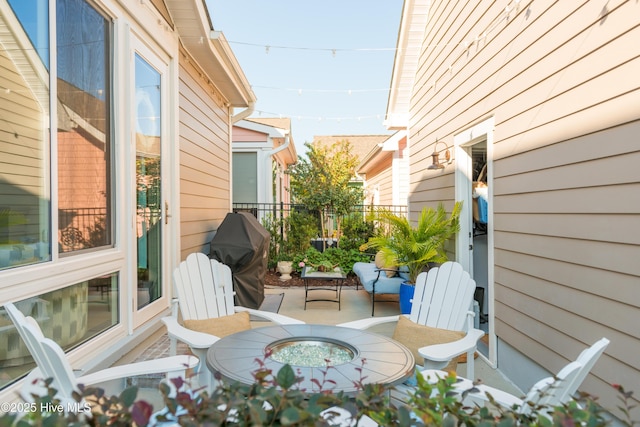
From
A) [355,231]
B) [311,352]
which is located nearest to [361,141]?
[355,231]

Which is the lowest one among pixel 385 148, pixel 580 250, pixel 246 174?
pixel 580 250

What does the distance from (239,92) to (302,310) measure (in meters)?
3.35

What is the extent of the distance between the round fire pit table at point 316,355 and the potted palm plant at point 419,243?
2.29 metres

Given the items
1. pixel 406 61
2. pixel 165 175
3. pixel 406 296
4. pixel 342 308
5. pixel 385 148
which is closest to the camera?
pixel 165 175

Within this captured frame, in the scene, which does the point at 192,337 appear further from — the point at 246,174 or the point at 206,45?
the point at 246,174

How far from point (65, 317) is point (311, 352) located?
1.53 metres

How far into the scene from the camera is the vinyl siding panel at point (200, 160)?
173 inches

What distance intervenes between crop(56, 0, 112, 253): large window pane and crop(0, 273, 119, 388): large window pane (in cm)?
29

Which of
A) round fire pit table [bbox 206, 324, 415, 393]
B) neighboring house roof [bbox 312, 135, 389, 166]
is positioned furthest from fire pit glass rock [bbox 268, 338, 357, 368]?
neighboring house roof [bbox 312, 135, 389, 166]

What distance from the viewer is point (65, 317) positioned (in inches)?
95.3

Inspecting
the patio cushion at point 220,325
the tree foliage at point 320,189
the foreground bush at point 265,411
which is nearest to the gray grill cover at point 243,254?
the patio cushion at point 220,325

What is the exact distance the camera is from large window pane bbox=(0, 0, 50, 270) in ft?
6.70

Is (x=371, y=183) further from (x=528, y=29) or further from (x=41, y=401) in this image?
(x=41, y=401)

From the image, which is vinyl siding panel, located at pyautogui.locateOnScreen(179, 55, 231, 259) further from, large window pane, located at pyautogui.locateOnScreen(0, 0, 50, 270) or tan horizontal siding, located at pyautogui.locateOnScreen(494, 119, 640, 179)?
tan horizontal siding, located at pyautogui.locateOnScreen(494, 119, 640, 179)
